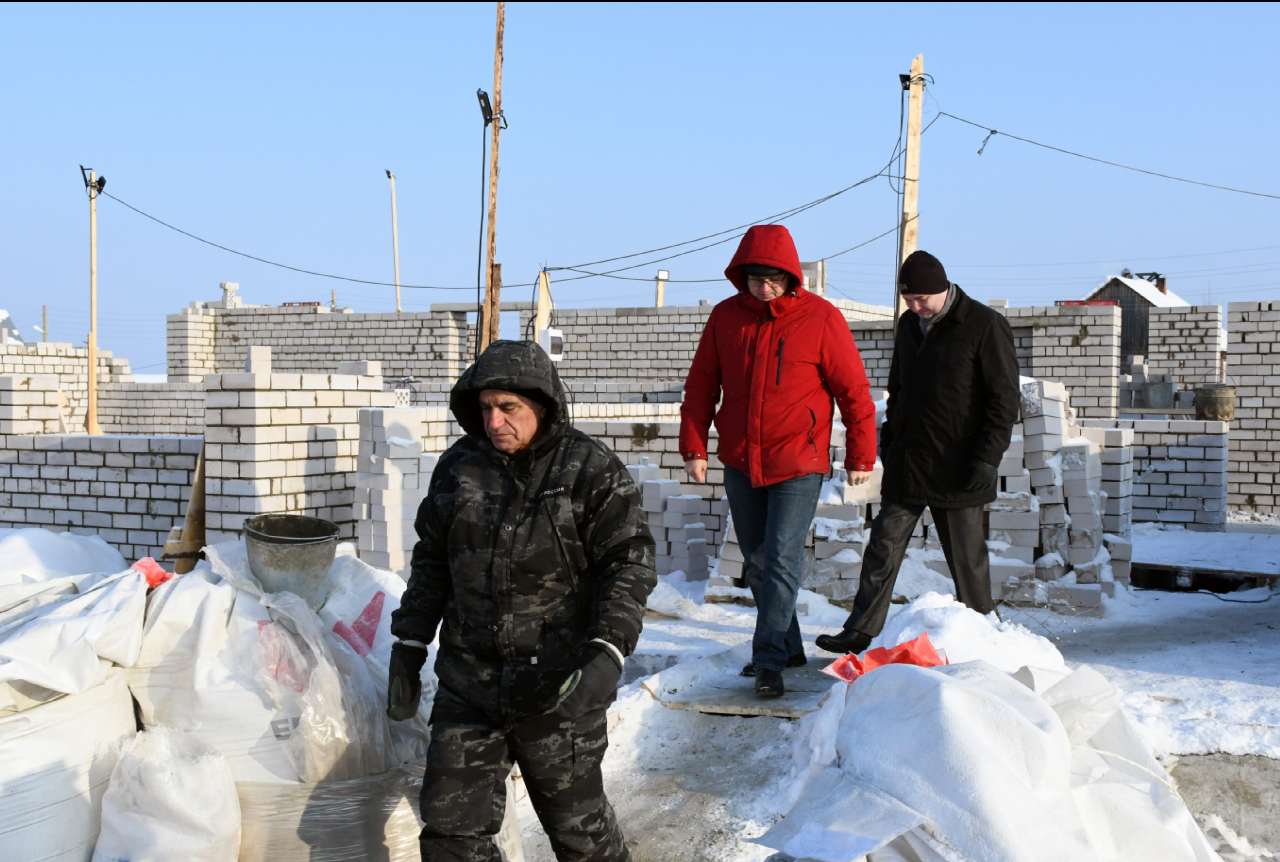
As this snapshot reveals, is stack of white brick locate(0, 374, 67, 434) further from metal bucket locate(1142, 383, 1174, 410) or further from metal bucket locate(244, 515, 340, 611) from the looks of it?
metal bucket locate(1142, 383, 1174, 410)

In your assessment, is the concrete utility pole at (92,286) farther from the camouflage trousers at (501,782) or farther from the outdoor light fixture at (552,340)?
the camouflage trousers at (501,782)

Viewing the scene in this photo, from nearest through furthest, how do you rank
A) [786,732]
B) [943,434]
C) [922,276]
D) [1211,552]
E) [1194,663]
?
[786,732], [922,276], [943,434], [1194,663], [1211,552]

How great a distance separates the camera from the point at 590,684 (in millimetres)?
2125


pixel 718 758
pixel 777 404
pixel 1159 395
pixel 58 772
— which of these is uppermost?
pixel 1159 395

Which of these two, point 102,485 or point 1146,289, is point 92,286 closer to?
point 102,485

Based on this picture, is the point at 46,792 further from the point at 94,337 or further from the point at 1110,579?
the point at 94,337

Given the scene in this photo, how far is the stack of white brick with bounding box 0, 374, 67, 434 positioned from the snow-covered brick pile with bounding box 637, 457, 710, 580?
5.26m

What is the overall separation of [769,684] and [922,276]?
5.56 ft

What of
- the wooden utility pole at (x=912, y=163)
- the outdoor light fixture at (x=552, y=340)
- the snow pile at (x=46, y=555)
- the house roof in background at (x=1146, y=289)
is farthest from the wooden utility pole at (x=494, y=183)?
the house roof in background at (x=1146, y=289)

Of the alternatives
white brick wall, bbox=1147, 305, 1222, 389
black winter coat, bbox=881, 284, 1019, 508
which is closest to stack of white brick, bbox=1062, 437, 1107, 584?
black winter coat, bbox=881, 284, 1019, 508

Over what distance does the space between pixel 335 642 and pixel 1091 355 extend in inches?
500

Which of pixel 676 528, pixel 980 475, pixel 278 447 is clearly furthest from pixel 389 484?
pixel 980 475

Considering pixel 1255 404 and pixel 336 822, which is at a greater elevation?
pixel 1255 404

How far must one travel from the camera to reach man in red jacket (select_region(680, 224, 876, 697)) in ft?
12.1
